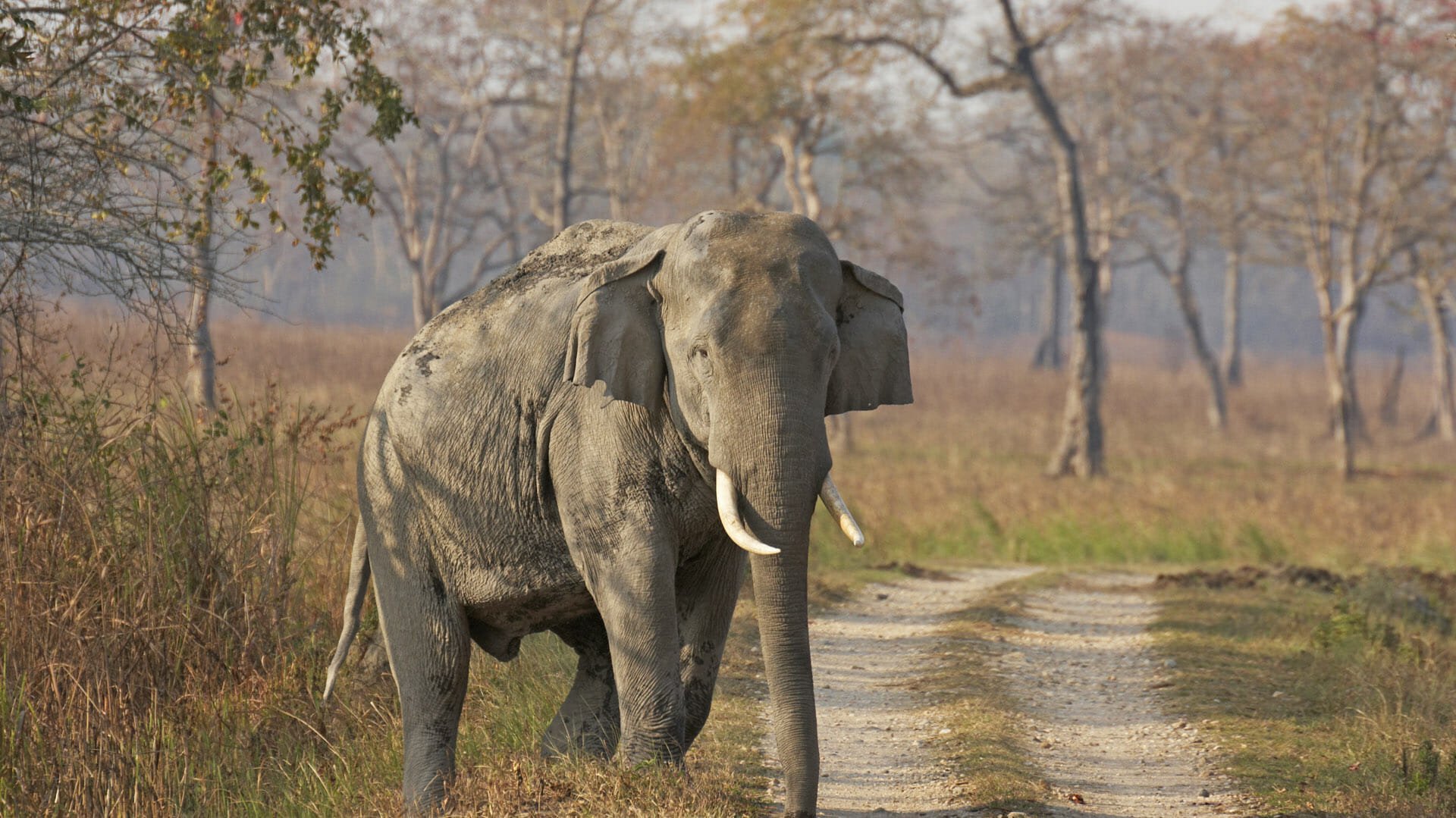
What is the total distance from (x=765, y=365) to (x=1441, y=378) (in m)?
35.5

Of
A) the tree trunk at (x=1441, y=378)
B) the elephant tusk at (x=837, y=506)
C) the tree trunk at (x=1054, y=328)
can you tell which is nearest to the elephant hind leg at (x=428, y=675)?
the elephant tusk at (x=837, y=506)

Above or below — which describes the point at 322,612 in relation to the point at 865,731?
above

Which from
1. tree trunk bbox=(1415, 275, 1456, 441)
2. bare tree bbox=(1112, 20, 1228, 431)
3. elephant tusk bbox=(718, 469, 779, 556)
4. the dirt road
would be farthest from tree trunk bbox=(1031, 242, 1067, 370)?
elephant tusk bbox=(718, 469, 779, 556)

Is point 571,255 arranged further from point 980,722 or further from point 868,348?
point 980,722

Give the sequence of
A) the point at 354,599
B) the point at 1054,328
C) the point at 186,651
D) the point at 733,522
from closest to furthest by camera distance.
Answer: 1. the point at 733,522
2. the point at 354,599
3. the point at 186,651
4. the point at 1054,328

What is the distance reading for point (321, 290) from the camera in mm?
78625

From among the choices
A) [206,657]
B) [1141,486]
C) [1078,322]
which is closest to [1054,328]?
[1078,322]

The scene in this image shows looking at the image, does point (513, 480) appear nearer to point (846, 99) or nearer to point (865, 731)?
point (865, 731)

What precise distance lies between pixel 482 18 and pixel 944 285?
42.1 feet

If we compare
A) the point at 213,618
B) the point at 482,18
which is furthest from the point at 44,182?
the point at 482,18

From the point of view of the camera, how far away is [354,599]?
6.17 metres

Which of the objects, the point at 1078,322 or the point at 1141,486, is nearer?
the point at 1141,486

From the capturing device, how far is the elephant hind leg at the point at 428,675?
5.66m

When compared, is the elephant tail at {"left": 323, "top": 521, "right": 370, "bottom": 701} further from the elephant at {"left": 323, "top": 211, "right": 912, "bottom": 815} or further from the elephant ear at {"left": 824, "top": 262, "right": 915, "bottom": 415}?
the elephant ear at {"left": 824, "top": 262, "right": 915, "bottom": 415}
